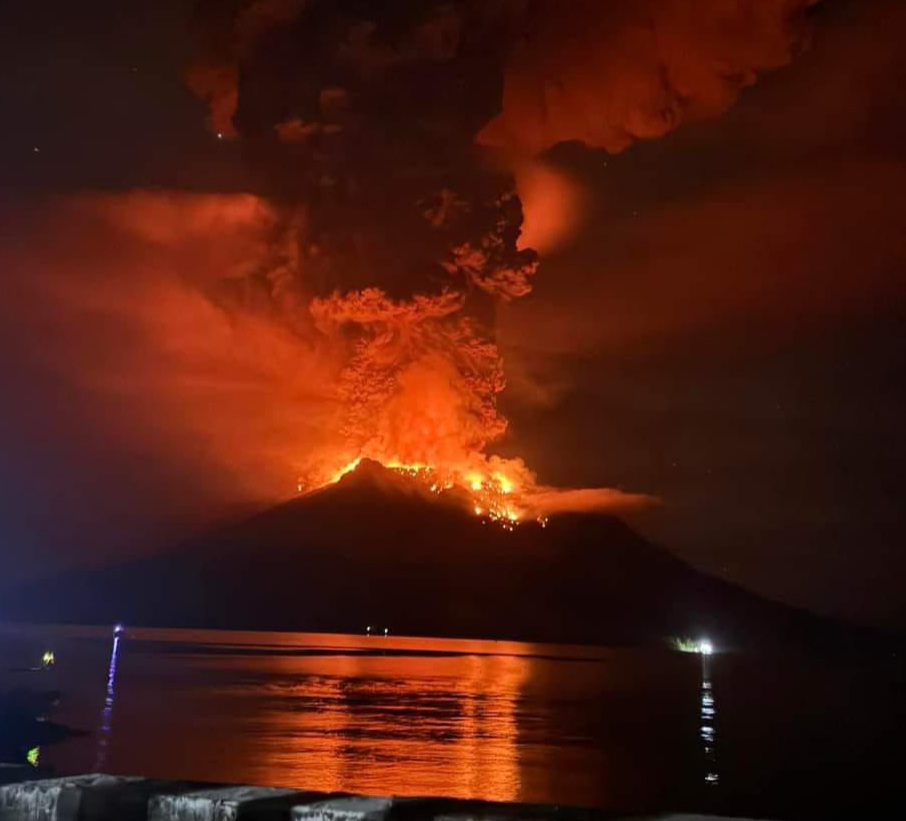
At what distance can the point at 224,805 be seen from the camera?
26.0ft

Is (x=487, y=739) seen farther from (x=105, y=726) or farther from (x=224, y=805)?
(x=224, y=805)

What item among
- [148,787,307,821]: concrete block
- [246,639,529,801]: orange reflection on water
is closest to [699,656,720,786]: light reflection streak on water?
[246,639,529,801]: orange reflection on water

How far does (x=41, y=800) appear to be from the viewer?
8289 mm

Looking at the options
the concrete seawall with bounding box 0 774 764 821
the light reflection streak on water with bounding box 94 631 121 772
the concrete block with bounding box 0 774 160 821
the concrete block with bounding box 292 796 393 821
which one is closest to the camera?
the concrete block with bounding box 292 796 393 821

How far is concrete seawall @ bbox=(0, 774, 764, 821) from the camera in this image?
7863mm

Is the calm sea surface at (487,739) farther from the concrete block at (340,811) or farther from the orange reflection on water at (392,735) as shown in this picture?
the concrete block at (340,811)

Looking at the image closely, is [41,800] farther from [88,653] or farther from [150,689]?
[88,653]

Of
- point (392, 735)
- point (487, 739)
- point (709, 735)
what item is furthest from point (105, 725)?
point (709, 735)

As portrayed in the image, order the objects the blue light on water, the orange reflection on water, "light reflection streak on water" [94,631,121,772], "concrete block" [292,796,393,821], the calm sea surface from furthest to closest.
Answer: the blue light on water → "light reflection streak on water" [94,631,121,772] → the calm sea surface → the orange reflection on water → "concrete block" [292,796,393,821]

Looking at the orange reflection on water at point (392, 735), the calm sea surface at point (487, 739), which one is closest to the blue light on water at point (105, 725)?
the calm sea surface at point (487, 739)

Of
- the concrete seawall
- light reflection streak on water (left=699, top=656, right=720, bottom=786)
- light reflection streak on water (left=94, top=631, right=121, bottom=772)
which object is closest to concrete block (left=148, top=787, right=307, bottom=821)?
the concrete seawall

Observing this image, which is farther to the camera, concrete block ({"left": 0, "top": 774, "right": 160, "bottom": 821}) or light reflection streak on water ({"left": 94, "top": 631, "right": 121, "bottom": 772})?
light reflection streak on water ({"left": 94, "top": 631, "right": 121, "bottom": 772})

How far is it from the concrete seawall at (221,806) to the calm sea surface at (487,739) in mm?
29645

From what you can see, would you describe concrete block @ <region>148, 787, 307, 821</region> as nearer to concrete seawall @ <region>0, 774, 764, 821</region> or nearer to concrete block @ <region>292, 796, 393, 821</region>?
concrete seawall @ <region>0, 774, 764, 821</region>
